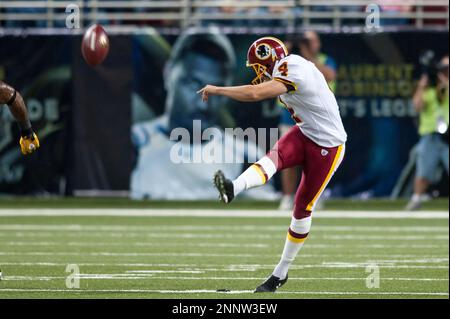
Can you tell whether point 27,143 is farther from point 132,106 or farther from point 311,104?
point 132,106

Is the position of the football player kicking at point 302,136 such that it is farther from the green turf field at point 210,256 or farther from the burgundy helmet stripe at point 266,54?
the green turf field at point 210,256

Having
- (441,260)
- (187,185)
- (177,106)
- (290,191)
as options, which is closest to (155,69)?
(177,106)

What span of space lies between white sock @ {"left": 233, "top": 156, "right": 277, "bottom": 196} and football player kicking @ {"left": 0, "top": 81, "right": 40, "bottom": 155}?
1.74m

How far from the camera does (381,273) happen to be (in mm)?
9648

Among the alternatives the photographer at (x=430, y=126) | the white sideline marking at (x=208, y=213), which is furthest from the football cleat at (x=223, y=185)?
the photographer at (x=430, y=126)

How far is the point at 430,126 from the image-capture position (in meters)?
15.9

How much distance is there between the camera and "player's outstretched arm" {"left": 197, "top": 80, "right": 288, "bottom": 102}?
8.09 metres

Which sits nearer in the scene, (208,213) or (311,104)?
(311,104)

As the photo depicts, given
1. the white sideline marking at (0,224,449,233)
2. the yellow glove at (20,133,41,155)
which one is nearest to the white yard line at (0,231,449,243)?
the white sideline marking at (0,224,449,233)

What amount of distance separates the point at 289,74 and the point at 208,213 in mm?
7388

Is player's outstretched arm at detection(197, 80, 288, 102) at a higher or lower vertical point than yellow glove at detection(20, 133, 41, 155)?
higher

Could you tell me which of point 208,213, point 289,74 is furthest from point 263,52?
point 208,213

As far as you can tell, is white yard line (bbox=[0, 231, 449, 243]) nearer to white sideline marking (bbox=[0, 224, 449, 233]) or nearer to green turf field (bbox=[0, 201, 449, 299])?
green turf field (bbox=[0, 201, 449, 299])

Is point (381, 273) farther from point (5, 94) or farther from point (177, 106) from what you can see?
point (177, 106)
